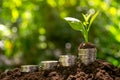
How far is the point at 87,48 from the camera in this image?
1530mm

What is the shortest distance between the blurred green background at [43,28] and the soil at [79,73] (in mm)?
3888

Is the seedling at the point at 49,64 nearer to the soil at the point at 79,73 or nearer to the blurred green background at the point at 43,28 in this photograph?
the soil at the point at 79,73

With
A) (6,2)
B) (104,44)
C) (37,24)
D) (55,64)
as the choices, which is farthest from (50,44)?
(55,64)

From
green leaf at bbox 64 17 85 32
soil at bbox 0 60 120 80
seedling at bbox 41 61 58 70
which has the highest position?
green leaf at bbox 64 17 85 32

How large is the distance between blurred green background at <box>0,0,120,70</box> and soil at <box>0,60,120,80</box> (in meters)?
3.89

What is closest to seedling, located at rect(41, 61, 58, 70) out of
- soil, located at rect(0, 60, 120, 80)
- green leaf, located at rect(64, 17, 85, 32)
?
soil, located at rect(0, 60, 120, 80)

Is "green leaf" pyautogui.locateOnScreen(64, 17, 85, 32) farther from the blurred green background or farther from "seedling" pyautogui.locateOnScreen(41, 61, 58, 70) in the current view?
the blurred green background

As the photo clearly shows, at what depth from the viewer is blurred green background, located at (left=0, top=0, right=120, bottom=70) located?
5668 millimetres

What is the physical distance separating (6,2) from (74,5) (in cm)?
116

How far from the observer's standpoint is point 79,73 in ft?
4.73

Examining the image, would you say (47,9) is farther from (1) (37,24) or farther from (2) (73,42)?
(2) (73,42)

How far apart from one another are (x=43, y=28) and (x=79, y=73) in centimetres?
491

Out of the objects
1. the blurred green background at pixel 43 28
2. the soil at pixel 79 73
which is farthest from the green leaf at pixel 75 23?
the blurred green background at pixel 43 28

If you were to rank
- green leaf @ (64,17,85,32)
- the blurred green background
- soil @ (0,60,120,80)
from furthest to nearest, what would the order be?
the blurred green background
green leaf @ (64,17,85,32)
soil @ (0,60,120,80)
